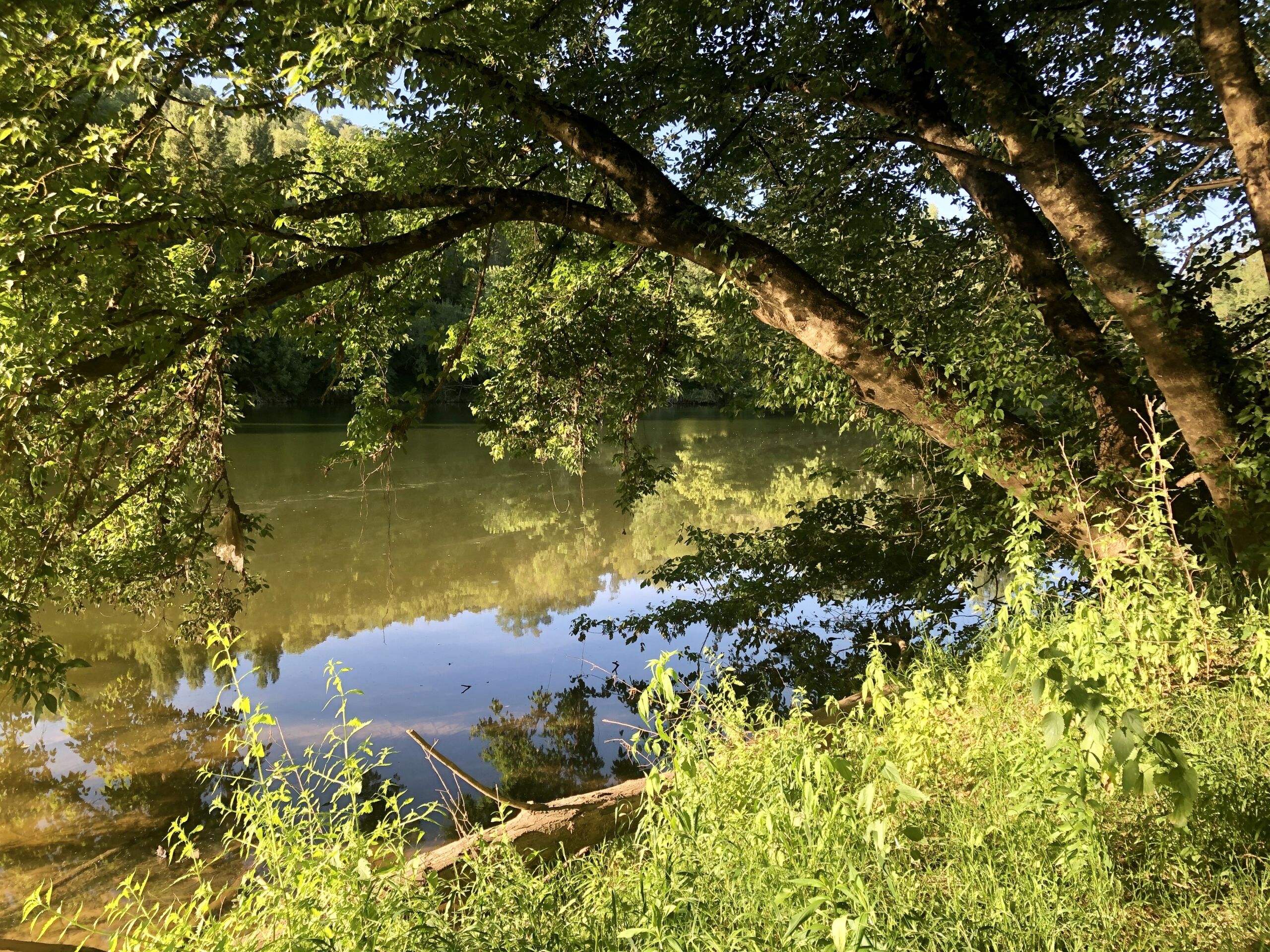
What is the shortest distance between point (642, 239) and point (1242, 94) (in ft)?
11.0

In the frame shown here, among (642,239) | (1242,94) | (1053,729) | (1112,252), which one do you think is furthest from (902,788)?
(642,239)

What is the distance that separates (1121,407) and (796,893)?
3997 mm

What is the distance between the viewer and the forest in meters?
2.37

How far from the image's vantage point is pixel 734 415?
321 inches

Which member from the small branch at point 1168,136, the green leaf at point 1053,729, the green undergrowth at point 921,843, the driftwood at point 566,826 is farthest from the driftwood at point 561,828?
the small branch at point 1168,136

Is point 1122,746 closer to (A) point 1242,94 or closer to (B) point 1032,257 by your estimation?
(A) point 1242,94

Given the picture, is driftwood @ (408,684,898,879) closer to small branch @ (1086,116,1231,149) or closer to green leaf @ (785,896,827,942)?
green leaf @ (785,896,827,942)

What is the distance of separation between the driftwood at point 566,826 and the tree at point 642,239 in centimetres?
221

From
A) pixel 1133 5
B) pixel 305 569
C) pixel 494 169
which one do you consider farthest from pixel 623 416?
pixel 305 569

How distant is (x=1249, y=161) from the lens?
3.80 m

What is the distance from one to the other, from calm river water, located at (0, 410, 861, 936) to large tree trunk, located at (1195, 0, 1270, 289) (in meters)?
4.44

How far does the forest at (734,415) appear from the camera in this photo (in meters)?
2.37

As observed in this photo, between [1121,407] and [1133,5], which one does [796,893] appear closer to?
[1121,407]

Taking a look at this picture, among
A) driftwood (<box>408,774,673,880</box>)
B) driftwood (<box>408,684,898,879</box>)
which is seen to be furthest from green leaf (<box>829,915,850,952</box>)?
driftwood (<box>408,774,673,880</box>)
